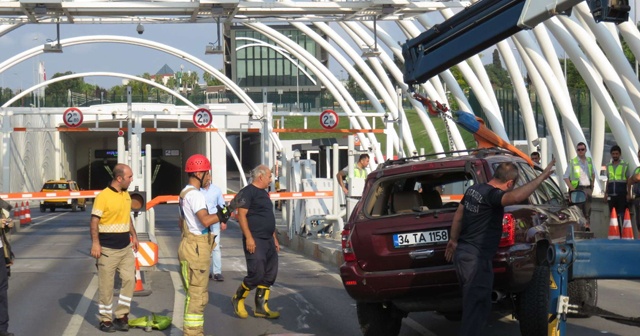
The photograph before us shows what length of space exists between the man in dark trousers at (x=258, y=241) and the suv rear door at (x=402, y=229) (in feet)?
7.65

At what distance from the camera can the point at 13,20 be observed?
68.8 ft

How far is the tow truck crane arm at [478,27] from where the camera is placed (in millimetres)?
9215

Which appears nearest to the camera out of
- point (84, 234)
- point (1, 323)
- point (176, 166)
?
point (1, 323)

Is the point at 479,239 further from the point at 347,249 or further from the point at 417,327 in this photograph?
the point at 417,327

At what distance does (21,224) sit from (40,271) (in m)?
18.3

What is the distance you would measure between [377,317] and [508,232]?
5.83ft

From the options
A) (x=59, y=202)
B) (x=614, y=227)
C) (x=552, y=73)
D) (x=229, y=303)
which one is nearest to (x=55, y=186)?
(x=59, y=202)

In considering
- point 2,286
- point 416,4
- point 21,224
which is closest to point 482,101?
point 416,4

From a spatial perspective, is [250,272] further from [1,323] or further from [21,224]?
[21,224]

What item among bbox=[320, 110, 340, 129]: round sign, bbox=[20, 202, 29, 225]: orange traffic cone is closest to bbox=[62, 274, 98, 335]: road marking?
bbox=[320, 110, 340, 129]: round sign

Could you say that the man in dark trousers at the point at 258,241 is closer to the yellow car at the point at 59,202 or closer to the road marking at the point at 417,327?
the road marking at the point at 417,327

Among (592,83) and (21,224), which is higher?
(592,83)

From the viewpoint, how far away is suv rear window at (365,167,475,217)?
10.2 metres

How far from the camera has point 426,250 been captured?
960 centimetres
